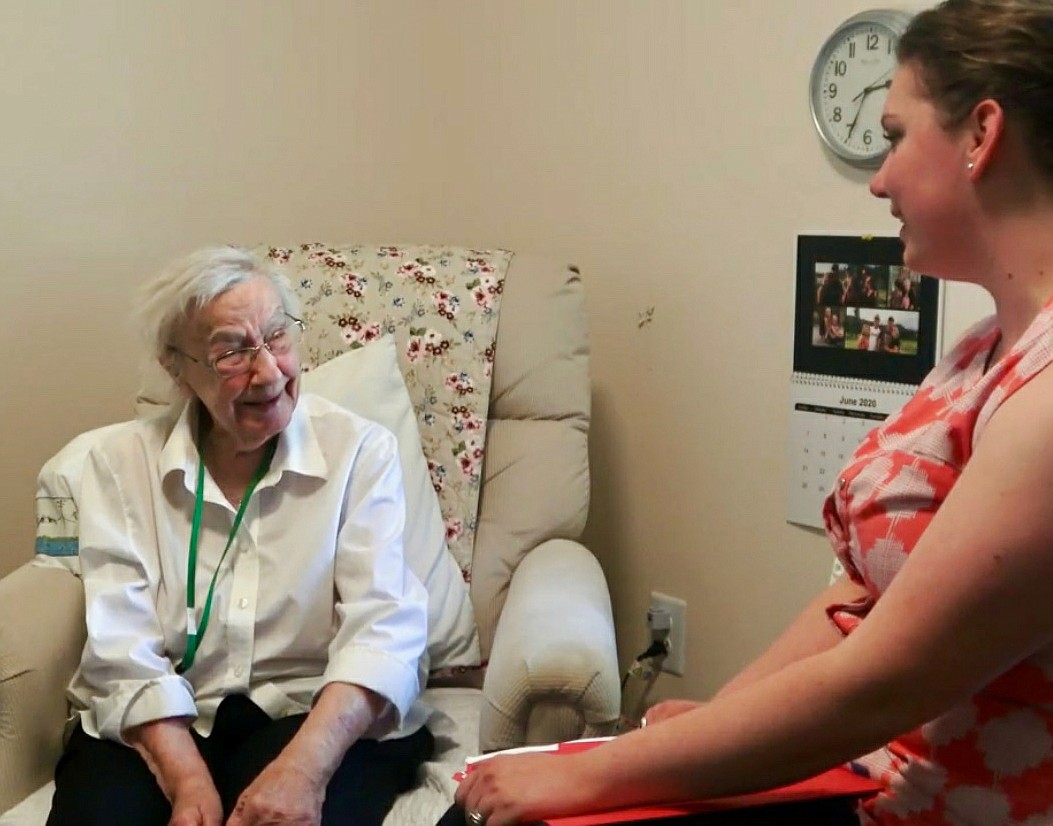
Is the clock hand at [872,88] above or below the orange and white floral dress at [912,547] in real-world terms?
above

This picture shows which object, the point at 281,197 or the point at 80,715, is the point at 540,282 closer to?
the point at 281,197

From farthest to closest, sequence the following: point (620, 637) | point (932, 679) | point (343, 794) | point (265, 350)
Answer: point (620, 637), point (265, 350), point (343, 794), point (932, 679)

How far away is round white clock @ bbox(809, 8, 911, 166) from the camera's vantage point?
1645 mm

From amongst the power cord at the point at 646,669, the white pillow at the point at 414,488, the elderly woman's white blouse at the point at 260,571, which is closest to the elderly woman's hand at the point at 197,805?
the elderly woman's white blouse at the point at 260,571

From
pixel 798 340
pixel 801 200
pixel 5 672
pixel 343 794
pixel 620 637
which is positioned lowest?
pixel 620 637

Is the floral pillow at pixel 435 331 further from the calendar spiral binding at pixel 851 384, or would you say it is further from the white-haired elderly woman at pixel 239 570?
the calendar spiral binding at pixel 851 384

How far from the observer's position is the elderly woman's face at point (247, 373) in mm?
1510

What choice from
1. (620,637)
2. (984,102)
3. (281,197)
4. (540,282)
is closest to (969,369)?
(984,102)

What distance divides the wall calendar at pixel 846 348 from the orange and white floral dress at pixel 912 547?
0.64 m

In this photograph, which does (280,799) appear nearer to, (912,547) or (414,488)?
(414,488)

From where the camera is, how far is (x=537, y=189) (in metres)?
2.33

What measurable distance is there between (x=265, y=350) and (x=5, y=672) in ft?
1.73

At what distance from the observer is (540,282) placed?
2.01 metres

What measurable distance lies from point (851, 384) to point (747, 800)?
0.99 m
